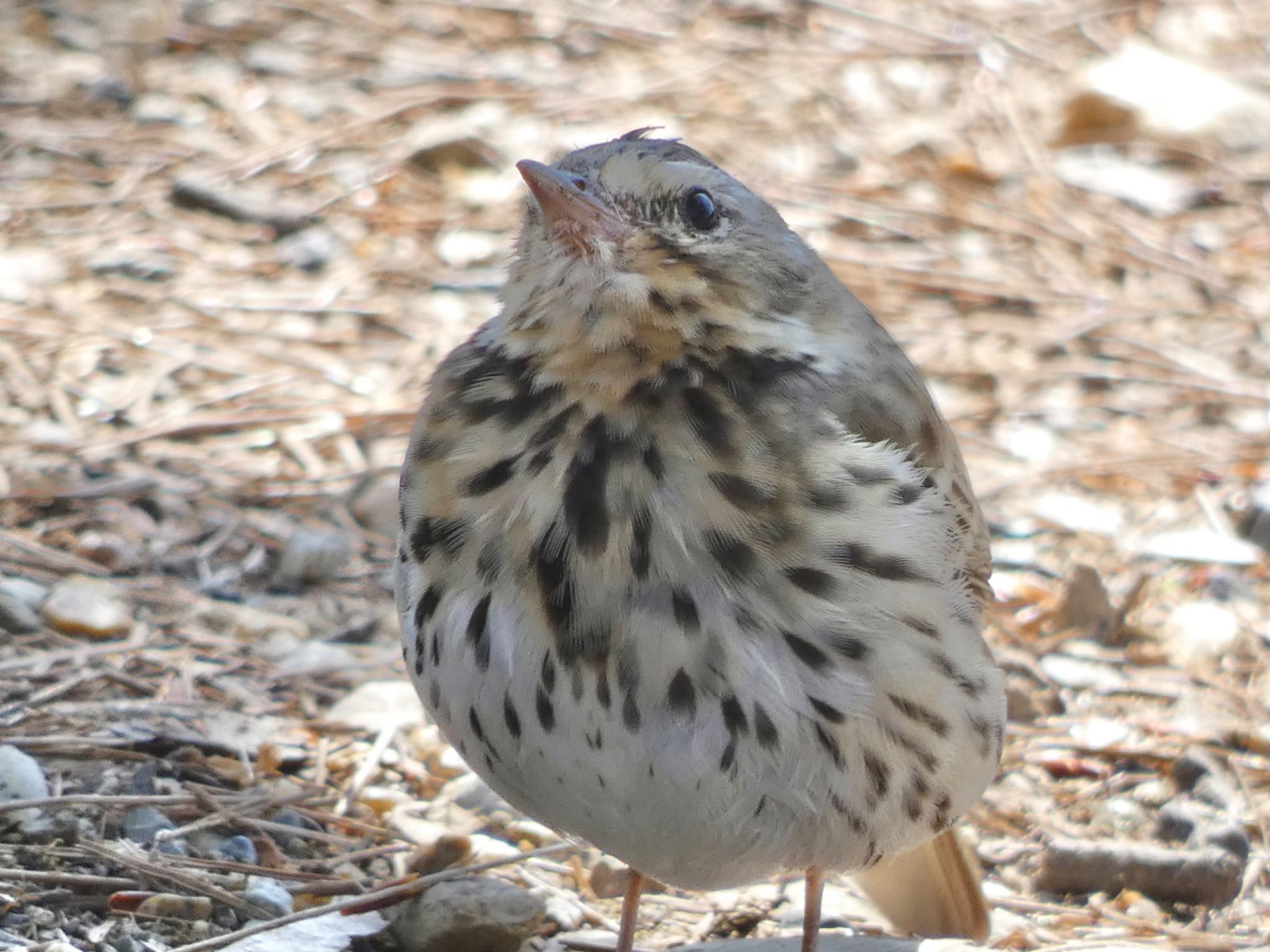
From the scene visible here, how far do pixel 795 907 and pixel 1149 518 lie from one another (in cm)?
199

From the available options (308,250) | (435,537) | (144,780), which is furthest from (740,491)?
(308,250)

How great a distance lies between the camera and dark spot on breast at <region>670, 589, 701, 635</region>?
262 cm

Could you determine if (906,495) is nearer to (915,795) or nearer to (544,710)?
(915,795)

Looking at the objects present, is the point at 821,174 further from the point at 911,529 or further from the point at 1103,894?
the point at 911,529

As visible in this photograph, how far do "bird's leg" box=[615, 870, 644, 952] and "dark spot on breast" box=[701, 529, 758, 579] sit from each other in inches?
37.6

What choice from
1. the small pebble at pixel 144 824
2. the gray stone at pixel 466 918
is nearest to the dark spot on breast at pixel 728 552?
the gray stone at pixel 466 918

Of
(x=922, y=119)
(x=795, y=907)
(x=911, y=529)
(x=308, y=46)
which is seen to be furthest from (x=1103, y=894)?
(x=308, y=46)

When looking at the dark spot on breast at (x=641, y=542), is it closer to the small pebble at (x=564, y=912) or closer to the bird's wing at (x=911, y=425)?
the bird's wing at (x=911, y=425)

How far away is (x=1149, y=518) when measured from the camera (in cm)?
518

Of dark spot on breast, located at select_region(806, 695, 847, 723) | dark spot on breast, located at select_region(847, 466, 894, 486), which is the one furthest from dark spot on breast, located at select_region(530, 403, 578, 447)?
dark spot on breast, located at select_region(806, 695, 847, 723)

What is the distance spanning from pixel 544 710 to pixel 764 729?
0.34 meters

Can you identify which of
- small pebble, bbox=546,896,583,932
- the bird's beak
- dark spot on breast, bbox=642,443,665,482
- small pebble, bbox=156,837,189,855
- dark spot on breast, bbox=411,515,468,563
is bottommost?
small pebble, bbox=546,896,583,932

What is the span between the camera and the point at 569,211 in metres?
2.75

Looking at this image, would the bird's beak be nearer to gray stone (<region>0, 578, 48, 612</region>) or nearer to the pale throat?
the pale throat
